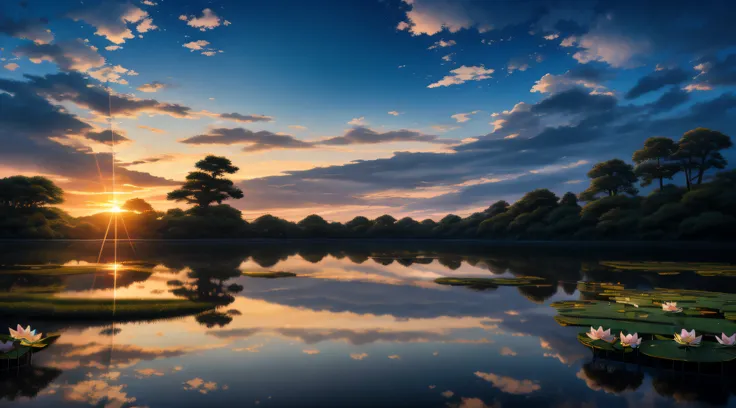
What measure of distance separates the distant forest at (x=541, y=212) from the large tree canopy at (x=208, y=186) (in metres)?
0.15

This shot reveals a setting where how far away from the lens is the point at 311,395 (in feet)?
25.9

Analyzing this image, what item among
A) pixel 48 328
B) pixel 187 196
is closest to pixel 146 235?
pixel 187 196

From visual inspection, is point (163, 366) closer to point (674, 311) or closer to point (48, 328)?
point (48, 328)

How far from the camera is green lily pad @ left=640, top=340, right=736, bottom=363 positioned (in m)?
8.60

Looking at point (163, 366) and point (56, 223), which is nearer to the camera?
point (163, 366)

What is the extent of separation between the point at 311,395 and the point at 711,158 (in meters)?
66.3

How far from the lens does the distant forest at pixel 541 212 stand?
2098 inches

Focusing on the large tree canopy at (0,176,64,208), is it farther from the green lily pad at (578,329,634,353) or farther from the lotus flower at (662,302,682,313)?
the lotus flower at (662,302,682,313)

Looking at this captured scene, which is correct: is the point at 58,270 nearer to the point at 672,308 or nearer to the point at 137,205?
the point at 672,308

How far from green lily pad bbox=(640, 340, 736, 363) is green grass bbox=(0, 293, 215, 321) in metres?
13.3

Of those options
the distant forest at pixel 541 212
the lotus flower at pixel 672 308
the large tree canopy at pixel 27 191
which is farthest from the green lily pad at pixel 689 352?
the large tree canopy at pixel 27 191

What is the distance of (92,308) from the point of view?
14891mm

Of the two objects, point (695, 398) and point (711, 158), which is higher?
point (711, 158)

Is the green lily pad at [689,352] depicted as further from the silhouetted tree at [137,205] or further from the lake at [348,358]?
the silhouetted tree at [137,205]
